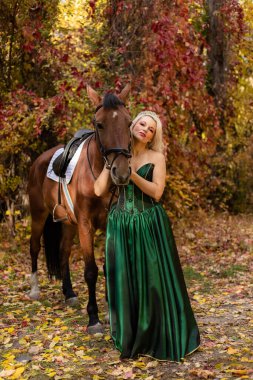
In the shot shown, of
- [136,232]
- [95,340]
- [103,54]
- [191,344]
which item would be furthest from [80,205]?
[103,54]

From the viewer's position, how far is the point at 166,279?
3643mm

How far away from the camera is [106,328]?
4438mm

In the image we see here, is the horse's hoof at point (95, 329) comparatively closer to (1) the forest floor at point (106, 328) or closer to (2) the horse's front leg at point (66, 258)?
(1) the forest floor at point (106, 328)

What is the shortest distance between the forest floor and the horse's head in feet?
4.70

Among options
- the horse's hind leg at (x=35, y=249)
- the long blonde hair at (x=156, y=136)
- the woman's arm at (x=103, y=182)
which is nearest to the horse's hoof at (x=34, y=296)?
the horse's hind leg at (x=35, y=249)

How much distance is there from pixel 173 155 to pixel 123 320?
19.0ft

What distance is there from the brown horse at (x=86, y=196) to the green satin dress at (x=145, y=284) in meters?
0.32

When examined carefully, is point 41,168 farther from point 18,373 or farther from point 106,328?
point 18,373

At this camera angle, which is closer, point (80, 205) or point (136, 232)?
point (136, 232)

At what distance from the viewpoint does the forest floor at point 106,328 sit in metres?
3.49

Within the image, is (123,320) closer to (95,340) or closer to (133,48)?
(95,340)

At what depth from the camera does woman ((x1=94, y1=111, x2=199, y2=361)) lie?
360 centimetres

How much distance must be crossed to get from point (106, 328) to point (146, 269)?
112 centimetres

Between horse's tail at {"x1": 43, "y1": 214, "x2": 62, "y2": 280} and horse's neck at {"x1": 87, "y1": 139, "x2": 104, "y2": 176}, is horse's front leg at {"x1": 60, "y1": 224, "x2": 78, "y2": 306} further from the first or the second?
horse's neck at {"x1": 87, "y1": 139, "x2": 104, "y2": 176}
